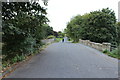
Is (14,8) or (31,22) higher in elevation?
(14,8)

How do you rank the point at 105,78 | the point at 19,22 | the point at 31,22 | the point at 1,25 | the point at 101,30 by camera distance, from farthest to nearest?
the point at 101,30
the point at 31,22
the point at 19,22
the point at 1,25
the point at 105,78

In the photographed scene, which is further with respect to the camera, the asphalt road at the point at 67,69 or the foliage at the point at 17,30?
the foliage at the point at 17,30

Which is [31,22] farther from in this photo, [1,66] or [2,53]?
[1,66]

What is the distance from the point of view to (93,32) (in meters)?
20.4

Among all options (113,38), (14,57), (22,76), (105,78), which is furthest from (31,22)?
(113,38)

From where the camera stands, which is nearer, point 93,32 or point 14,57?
point 14,57

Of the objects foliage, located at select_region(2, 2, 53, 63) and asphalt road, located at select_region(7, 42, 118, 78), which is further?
foliage, located at select_region(2, 2, 53, 63)

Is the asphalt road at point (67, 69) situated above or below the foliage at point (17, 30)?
below

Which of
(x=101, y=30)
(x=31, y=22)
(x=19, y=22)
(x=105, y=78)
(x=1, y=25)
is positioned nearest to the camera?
(x=105, y=78)

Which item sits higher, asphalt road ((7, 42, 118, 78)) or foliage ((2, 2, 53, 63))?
foliage ((2, 2, 53, 63))

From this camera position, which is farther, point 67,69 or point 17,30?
point 17,30

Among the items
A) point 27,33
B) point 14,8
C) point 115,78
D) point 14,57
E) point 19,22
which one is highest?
point 14,8

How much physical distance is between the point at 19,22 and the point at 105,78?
444 cm

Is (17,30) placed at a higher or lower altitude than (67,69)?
higher
